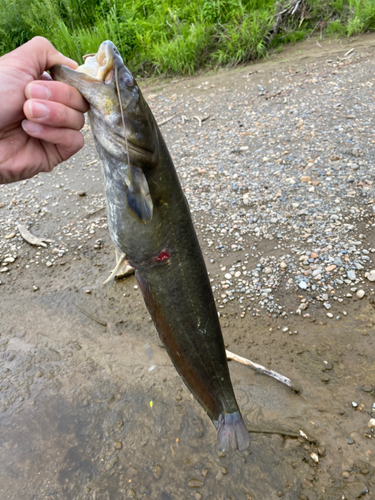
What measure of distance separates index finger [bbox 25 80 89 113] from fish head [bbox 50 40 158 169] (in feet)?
0.13

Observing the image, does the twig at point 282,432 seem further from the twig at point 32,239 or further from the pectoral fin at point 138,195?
the twig at point 32,239

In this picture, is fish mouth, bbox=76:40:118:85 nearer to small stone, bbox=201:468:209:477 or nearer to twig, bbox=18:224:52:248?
small stone, bbox=201:468:209:477

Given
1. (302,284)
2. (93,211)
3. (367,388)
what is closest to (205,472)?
(367,388)

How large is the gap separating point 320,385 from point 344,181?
250cm

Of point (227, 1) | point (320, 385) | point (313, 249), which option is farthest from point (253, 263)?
point (227, 1)

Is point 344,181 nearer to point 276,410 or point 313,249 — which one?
point 313,249

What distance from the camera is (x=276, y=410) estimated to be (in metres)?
2.70

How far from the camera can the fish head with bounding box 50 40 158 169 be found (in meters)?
1.59

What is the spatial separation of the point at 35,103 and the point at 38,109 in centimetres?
3

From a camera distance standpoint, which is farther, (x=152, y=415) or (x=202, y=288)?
(x=152, y=415)

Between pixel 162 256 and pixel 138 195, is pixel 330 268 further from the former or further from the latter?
pixel 138 195

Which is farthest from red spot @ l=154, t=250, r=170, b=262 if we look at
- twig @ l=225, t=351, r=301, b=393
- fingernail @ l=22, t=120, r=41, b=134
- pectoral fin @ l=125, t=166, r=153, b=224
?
twig @ l=225, t=351, r=301, b=393

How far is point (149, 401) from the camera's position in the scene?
2822mm

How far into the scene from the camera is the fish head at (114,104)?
159 centimetres
